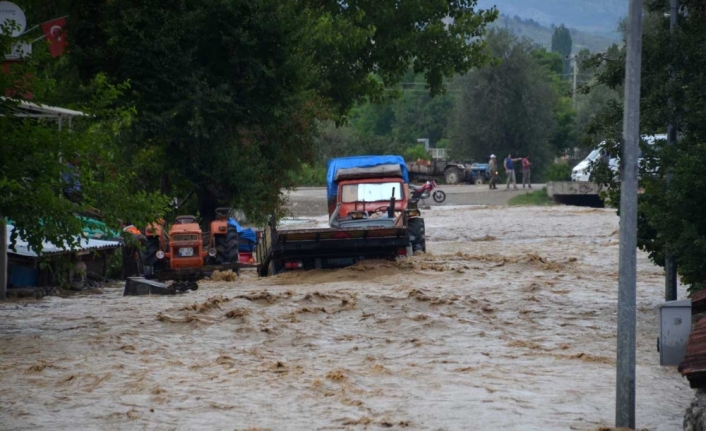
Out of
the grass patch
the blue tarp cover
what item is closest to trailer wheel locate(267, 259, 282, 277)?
the blue tarp cover

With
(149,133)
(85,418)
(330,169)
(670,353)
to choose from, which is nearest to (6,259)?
(149,133)

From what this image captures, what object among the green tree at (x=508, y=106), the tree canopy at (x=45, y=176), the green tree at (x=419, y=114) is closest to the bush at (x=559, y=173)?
the green tree at (x=508, y=106)

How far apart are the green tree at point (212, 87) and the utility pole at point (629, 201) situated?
18381mm

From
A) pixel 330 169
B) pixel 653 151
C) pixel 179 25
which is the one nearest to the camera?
pixel 653 151

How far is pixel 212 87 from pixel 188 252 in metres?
5.25

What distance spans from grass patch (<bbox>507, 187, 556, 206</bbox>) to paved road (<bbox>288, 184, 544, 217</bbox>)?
1.48ft

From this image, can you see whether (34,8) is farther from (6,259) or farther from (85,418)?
(85,418)

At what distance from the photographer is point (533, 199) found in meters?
53.8

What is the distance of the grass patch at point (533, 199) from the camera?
52.2 meters

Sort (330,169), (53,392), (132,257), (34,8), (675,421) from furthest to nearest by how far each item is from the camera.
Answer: (330,169)
(34,8)
(132,257)
(53,392)
(675,421)

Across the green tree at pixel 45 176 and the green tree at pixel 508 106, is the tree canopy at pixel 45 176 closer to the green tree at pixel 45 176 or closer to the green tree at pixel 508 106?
the green tree at pixel 45 176

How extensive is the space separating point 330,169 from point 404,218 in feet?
28.4

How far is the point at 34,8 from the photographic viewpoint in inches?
1188

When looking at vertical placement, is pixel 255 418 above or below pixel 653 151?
below
